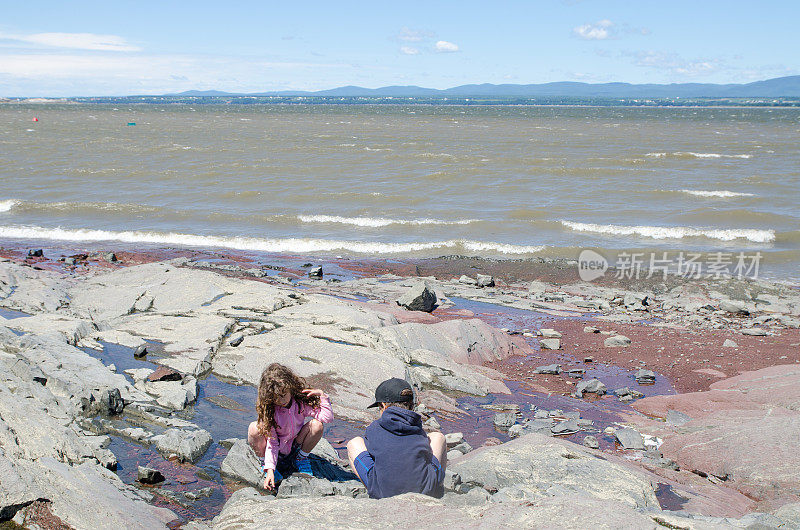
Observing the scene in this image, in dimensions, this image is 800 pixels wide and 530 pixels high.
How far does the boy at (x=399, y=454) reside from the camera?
14.6 ft

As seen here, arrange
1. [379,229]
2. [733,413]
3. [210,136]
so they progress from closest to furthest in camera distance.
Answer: [733,413], [379,229], [210,136]

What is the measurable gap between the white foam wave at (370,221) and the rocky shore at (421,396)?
764 cm

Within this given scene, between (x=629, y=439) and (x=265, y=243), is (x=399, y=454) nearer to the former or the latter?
(x=629, y=439)

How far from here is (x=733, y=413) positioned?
739cm

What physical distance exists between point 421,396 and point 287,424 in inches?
103

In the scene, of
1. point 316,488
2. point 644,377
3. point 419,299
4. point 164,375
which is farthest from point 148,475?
point 419,299

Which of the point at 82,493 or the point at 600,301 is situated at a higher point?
the point at 82,493

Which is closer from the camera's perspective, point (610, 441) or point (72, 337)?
point (610, 441)

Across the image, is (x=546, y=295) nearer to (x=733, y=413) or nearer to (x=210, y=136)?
(x=733, y=413)

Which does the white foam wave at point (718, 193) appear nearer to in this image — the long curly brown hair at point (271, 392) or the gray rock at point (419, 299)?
the gray rock at point (419, 299)

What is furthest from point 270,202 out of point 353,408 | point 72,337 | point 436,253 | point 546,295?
point 353,408

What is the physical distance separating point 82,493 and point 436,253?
14361 mm

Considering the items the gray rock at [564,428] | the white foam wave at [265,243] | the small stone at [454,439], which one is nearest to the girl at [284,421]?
the small stone at [454,439]

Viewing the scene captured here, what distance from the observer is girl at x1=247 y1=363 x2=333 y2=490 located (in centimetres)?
505
